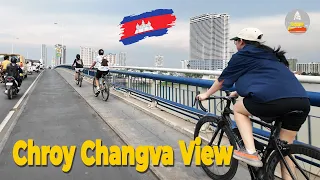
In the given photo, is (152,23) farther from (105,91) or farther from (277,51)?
(277,51)

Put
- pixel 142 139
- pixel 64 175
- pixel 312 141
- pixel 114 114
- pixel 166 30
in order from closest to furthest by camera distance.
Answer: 1. pixel 312 141
2. pixel 64 175
3. pixel 142 139
4. pixel 114 114
5. pixel 166 30

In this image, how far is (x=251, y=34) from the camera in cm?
297

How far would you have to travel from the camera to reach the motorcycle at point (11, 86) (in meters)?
12.6

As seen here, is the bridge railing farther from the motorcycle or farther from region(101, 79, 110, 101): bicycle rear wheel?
the motorcycle

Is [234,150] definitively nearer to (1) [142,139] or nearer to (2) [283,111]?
(2) [283,111]

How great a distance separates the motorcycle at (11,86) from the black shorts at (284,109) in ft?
39.2

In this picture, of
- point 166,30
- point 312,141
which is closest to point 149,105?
point 166,30

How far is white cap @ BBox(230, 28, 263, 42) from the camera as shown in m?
2.96

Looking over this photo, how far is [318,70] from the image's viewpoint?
17.3 ft

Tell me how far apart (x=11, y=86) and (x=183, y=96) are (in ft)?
27.7

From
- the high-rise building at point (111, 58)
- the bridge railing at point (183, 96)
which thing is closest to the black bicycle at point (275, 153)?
the bridge railing at point (183, 96)

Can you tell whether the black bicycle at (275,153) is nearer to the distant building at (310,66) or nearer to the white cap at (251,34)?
the white cap at (251,34)

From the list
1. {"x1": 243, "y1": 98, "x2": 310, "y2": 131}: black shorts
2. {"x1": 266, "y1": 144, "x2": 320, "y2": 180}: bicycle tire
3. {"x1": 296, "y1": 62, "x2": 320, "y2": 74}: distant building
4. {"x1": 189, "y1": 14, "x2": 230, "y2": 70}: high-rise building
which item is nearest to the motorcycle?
{"x1": 189, "y1": 14, "x2": 230, "y2": 70}: high-rise building

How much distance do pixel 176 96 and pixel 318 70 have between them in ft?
12.1
